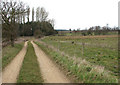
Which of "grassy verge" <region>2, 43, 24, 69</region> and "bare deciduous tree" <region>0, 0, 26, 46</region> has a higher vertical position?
"bare deciduous tree" <region>0, 0, 26, 46</region>

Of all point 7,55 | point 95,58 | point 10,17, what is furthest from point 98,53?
point 10,17

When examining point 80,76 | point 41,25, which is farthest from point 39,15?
point 80,76

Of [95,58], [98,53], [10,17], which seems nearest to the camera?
[95,58]

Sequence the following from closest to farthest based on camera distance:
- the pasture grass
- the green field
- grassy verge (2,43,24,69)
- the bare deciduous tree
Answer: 1. the green field
2. the pasture grass
3. grassy verge (2,43,24,69)
4. the bare deciduous tree

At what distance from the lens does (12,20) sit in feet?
86.1

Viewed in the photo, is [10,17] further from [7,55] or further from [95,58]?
[95,58]

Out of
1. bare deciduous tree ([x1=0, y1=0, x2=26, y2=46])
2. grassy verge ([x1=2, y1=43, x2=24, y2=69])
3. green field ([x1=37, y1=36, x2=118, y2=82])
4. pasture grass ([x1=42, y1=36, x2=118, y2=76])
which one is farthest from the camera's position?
bare deciduous tree ([x1=0, y1=0, x2=26, y2=46])

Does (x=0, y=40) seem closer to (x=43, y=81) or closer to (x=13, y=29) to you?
(x=13, y=29)

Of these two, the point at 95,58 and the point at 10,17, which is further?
the point at 10,17

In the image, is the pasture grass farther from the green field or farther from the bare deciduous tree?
the bare deciduous tree

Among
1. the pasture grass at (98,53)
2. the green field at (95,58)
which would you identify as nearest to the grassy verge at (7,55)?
the green field at (95,58)

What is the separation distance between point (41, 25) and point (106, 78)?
60.5 m

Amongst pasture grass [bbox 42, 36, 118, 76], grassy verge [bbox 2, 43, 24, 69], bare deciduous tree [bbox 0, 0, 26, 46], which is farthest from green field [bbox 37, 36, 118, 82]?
bare deciduous tree [bbox 0, 0, 26, 46]

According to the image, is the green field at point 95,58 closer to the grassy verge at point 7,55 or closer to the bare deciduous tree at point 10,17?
the grassy verge at point 7,55
